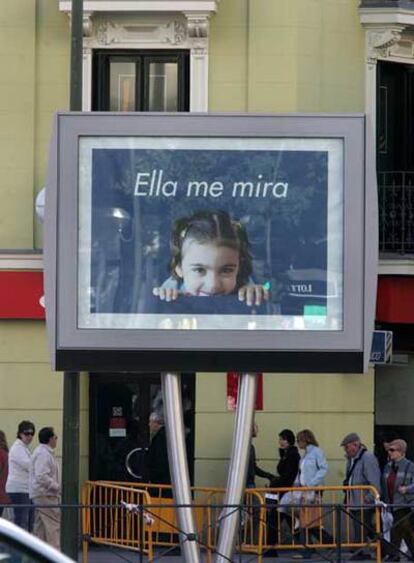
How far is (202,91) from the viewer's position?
2197 cm

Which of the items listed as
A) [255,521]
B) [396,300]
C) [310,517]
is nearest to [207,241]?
[255,521]

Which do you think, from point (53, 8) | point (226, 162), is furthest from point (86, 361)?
point (53, 8)

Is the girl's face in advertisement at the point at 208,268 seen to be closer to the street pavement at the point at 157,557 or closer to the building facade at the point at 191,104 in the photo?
the street pavement at the point at 157,557

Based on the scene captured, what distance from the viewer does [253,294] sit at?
13977mm

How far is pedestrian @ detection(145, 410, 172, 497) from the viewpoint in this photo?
20250 millimetres

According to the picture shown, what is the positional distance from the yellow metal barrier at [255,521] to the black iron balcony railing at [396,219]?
4.05 metres

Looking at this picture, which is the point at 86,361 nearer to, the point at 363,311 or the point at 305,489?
the point at 363,311

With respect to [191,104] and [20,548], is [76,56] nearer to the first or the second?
[191,104]

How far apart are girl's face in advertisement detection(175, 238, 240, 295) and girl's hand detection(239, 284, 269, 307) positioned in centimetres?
10

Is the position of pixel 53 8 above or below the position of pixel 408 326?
above

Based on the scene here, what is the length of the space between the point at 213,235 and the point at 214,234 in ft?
0.04

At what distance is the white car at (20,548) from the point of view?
6328 mm

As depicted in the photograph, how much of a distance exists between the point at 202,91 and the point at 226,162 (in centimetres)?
811

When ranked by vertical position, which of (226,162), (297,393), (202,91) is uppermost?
(202,91)
